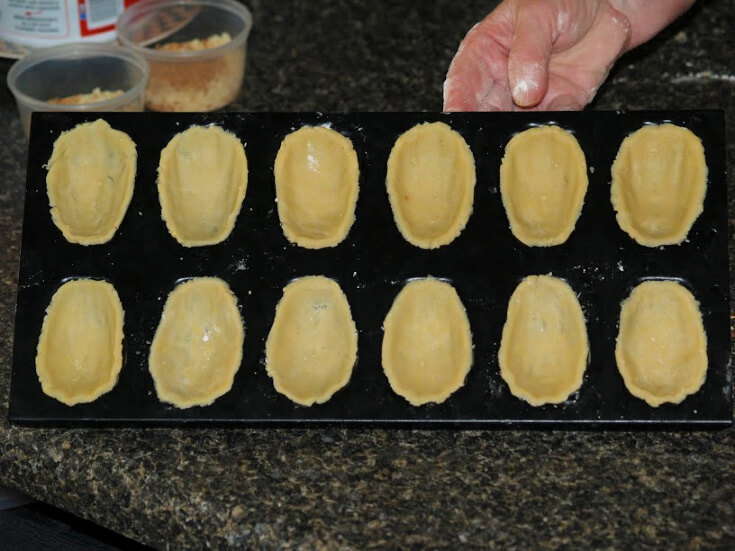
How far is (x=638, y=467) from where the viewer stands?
122cm

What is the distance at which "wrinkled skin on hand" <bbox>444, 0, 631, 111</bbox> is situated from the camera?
1485 millimetres

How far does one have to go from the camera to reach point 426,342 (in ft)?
4.11

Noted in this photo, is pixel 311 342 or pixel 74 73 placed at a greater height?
pixel 74 73

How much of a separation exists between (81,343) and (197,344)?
13cm

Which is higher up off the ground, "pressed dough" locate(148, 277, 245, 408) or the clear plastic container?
the clear plastic container

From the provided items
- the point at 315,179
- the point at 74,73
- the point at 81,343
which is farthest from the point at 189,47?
the point at 81,343

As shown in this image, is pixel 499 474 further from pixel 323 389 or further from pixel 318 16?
pixel 318 16

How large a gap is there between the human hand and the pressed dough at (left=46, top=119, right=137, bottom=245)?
1.59 ft

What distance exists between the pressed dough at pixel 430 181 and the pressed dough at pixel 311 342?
0.13 metres

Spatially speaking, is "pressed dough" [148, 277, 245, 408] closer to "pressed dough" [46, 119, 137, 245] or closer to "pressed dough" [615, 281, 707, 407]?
"pressed dough" [46, 119, 137, 245]

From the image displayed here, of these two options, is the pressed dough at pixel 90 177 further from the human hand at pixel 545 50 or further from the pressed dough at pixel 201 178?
the human hand at pixel 545 50

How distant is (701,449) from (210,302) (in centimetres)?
58

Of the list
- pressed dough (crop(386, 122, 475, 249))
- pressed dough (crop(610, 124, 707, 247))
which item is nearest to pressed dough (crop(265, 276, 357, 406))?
pressed dough (crop(386, 122, 475, 249))

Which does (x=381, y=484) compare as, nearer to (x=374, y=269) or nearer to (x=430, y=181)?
(x=374, y=269)
